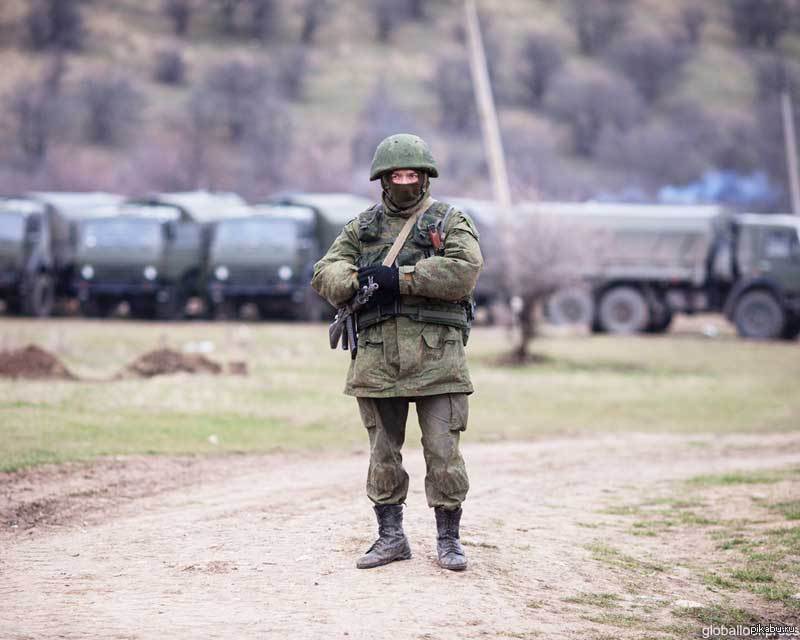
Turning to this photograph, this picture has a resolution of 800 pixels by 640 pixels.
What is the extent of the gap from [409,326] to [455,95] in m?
60.9

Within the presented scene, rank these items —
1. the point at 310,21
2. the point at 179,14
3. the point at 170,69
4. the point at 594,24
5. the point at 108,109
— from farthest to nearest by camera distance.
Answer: the point at 594,24, the point at 179,14, the point at 310,21, the point at 170,69, the point at 108,109

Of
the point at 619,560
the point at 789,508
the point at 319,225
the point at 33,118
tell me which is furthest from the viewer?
the point at 33,118

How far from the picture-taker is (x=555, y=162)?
195 feet

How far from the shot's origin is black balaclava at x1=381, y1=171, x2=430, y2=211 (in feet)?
21.7

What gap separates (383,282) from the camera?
6.50 m

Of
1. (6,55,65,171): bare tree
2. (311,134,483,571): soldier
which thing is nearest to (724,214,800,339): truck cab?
(311,134,483,571): soldier

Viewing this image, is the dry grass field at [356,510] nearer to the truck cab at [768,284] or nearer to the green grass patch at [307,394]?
the green grass patch at [307,394]

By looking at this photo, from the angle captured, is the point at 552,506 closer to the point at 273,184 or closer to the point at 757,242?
the point at 757,242

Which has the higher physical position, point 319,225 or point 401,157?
point 401,157

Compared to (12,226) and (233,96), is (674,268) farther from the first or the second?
(233,96)

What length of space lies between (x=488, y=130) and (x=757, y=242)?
6.83m

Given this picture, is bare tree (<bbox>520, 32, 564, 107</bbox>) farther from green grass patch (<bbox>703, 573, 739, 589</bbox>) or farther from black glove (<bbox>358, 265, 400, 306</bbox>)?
black glove (<bbox>358, 265, 400, 306</bbox>)

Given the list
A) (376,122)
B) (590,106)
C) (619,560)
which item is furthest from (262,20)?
(619,560)

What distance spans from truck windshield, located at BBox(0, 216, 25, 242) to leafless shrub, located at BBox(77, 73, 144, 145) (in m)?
33.9
